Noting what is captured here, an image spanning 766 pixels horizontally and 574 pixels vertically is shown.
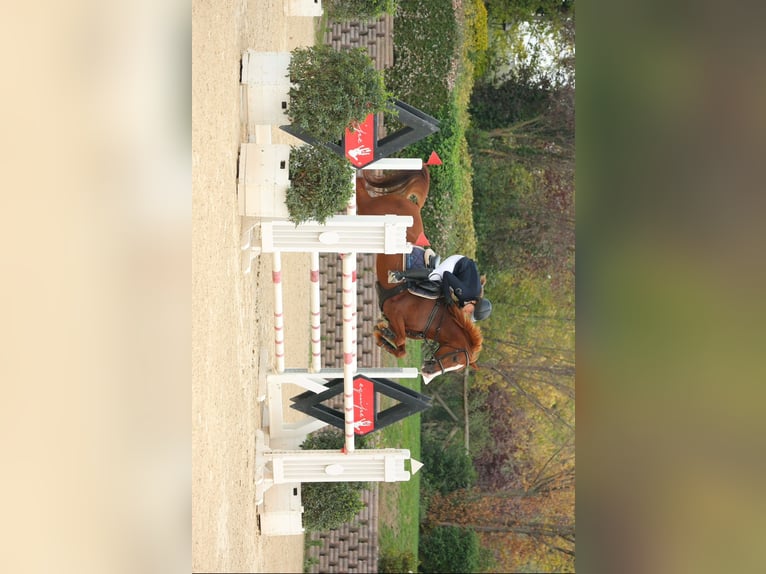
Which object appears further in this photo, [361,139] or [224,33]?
[361,139]

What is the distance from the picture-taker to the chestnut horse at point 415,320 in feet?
21.1

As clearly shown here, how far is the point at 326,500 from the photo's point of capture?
7.62 m

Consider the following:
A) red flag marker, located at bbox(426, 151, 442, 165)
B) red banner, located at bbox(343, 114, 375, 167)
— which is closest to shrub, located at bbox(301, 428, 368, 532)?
red banner, located at bbox(343, 114, 375, 167)

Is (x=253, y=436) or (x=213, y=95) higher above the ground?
(x=213, y=95)

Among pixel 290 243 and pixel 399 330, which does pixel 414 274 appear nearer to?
pixel 399 330

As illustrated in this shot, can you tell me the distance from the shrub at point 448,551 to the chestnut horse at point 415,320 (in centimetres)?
665

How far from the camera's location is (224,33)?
6062 mm

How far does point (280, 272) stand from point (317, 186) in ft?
2.45

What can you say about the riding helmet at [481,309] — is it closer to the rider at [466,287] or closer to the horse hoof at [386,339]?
the rider at [466,287]
